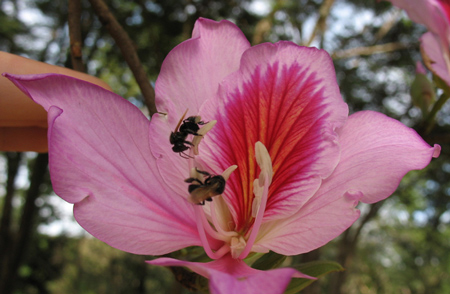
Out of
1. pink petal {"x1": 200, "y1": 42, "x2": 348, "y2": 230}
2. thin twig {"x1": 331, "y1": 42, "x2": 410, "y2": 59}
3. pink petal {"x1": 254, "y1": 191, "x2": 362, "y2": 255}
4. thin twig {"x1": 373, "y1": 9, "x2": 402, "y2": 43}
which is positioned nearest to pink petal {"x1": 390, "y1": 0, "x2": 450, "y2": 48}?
pink petal {"x1": 200, "y1": 42, "x2": 348, "y2": 230}

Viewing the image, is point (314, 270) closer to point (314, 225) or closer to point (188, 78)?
point (314, 225)

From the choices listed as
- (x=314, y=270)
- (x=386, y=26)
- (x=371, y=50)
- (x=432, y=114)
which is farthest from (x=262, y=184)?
(x=386, y=26)

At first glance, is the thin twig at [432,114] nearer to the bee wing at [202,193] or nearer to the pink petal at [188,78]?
the pink petal at [188,78]

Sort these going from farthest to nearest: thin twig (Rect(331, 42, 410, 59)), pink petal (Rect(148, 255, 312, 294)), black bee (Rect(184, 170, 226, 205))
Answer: thin twig (Rect(331, 42, 410, 59)) → black bee (Rect(184, 170, 226, 205)) → pink petal (Rect(148, 255, 312, 294))

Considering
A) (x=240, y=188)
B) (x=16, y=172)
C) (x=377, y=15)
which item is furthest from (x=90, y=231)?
(x=377, y=15)

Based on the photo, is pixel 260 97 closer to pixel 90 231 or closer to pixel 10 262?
pixel 90 231

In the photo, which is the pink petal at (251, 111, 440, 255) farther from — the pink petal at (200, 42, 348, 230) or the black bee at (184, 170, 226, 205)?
the black bee at (184, 170, 226, 205)

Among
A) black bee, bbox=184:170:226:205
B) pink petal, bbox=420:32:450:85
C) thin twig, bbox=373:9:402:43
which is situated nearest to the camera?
black bee, bbox=184:170:226:205

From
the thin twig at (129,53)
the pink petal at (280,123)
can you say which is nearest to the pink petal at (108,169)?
the pink petal at (280,123)
